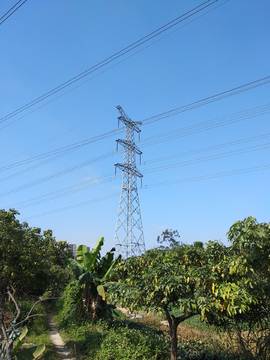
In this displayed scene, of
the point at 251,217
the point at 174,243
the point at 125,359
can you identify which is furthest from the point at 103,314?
the point at 174,243

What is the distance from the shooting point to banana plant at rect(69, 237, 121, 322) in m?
13.4

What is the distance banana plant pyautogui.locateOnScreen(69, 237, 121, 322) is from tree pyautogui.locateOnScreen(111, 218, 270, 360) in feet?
17.0

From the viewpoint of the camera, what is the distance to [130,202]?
957 inches

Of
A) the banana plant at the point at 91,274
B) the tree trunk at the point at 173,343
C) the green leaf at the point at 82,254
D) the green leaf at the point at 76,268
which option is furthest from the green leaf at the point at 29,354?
the green leaf at the point at 82,254

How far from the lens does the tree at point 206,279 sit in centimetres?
530

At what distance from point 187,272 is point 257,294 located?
1784 millimetres

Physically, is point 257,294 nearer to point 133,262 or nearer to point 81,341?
point 133,262

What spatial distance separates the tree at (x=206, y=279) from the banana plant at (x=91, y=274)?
204 inches

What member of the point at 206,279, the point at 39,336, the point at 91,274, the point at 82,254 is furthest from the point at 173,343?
the point at 82,254

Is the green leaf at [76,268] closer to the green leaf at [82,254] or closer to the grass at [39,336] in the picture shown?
the green leaf at [82,254]

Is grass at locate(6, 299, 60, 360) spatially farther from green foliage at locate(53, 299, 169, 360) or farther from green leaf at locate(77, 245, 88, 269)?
green leaf at locate(77, 245, 88, 269)

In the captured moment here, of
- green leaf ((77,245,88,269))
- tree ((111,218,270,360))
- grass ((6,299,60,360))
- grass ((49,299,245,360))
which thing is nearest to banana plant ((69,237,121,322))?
green leaf ((77,245,88,269))

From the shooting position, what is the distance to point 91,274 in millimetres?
13883

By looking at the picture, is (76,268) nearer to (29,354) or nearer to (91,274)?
(91,274)
